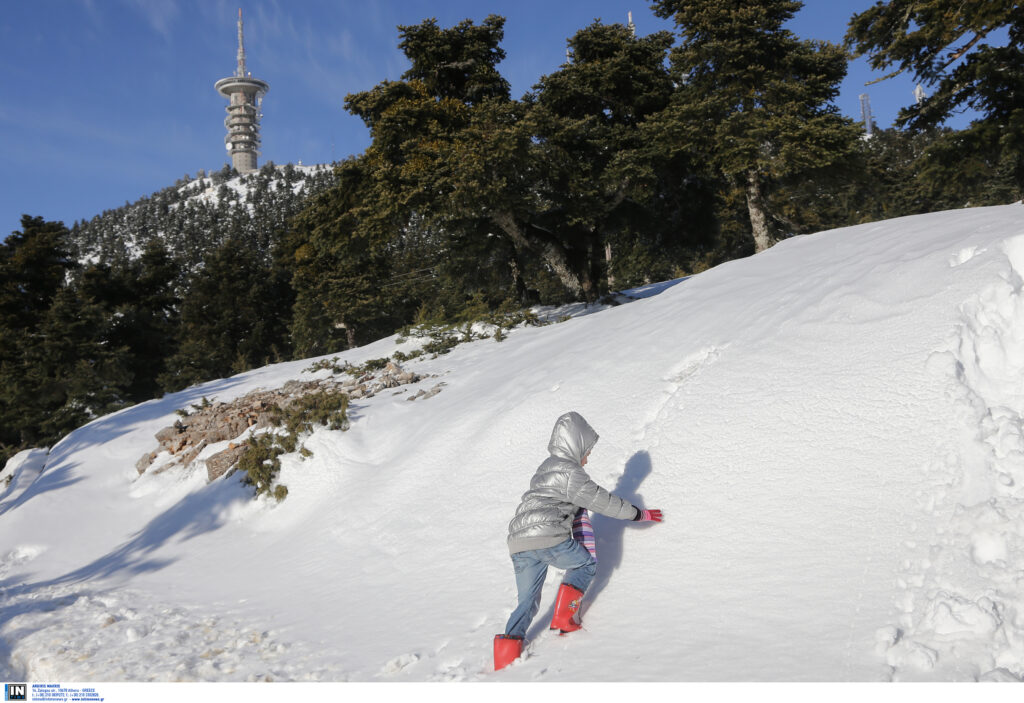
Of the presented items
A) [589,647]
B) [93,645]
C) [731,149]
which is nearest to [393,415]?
[93,645]

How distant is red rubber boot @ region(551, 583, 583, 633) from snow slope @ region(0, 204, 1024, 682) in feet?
0.41

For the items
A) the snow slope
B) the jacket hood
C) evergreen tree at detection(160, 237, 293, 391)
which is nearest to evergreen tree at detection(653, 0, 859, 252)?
the snow slope

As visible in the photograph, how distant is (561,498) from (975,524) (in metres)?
2.70

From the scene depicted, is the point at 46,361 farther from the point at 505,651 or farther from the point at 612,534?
the point at 505,651

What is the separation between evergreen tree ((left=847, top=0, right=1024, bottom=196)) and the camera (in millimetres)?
15906

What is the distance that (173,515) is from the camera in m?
10.6

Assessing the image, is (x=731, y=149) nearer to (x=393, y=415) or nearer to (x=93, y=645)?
(x=393, y=415)

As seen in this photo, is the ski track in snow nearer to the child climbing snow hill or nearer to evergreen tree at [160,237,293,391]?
the child climbing snow hill

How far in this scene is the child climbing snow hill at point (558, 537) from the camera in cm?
437

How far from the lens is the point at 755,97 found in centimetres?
2167

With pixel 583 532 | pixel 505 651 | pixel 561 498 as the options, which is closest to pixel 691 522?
pixel 583 532
